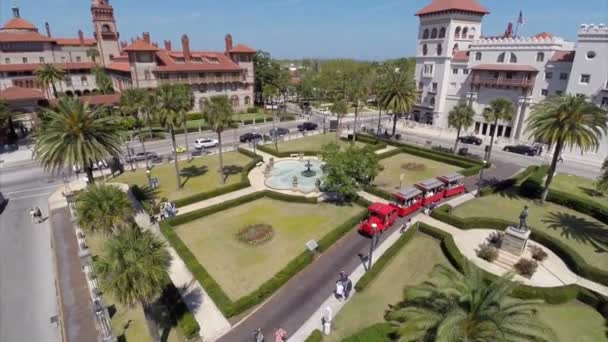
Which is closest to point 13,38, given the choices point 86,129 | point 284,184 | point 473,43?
point 86,129

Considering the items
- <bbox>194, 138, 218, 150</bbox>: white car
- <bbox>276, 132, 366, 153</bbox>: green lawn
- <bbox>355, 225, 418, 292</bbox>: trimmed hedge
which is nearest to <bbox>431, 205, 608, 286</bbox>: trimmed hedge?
<bbox>355, 225, 418, 292</bbox>: trimmed hedge

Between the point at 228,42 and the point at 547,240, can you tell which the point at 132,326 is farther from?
the point at 228,42

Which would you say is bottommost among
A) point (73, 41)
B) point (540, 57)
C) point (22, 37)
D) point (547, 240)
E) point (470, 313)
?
point (547, 240)

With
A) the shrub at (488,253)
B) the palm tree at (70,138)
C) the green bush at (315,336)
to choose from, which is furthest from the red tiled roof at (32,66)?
the shrub at (488,253)

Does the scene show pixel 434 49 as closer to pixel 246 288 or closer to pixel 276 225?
pixel 276 225

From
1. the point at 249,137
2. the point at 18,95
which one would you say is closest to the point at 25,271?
the point at 249,137

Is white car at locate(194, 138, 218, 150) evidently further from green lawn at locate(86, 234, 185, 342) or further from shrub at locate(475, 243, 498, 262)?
shrub at locate(475, 243, 498, 262)

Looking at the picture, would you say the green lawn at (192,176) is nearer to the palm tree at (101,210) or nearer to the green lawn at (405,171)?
the palm tree at (101,210)

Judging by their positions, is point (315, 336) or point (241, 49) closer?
point (315, 336)
